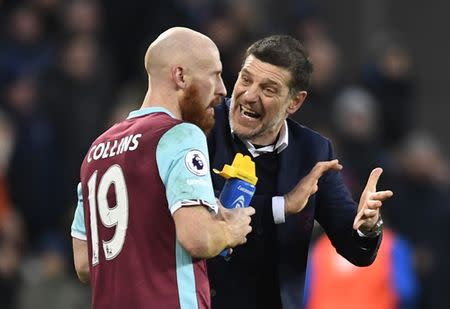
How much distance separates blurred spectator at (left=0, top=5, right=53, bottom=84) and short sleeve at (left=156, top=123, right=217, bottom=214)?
582 centimetres

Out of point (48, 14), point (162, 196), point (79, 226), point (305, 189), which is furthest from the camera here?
point (48, 14)

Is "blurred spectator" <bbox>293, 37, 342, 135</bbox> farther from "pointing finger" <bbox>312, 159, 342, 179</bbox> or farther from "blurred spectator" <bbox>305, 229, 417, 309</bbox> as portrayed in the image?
"pointing finger" <bbox>312, 159, 342, 179</bbox>

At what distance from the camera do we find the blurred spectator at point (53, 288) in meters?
9.64

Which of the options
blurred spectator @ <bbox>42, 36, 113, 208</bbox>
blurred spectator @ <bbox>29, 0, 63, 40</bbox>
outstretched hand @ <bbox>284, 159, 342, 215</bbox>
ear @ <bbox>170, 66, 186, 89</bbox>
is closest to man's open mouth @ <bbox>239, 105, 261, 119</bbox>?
outstretched hand @ <bbox>284, 159, 342, 215</bbox>

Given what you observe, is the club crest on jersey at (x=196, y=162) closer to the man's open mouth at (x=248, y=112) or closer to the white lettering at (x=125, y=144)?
the white lettering at (x=125, y=144)

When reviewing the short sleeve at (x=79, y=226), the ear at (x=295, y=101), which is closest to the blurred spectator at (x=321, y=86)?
the ear at (x=295, y=101)

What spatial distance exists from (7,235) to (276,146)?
449cm

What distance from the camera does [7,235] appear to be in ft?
31.9

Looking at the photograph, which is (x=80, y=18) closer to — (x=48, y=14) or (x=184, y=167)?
(x=48, y=14)

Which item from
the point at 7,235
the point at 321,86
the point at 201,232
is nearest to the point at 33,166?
the point at 7,235

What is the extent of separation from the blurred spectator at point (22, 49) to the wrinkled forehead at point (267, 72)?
5.03m

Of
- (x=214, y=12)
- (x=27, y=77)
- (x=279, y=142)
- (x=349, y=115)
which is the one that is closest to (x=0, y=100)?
(x=27, y=77)

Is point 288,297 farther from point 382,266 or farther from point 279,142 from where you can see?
point 382,266

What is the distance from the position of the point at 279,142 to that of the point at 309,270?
3.32 metres
